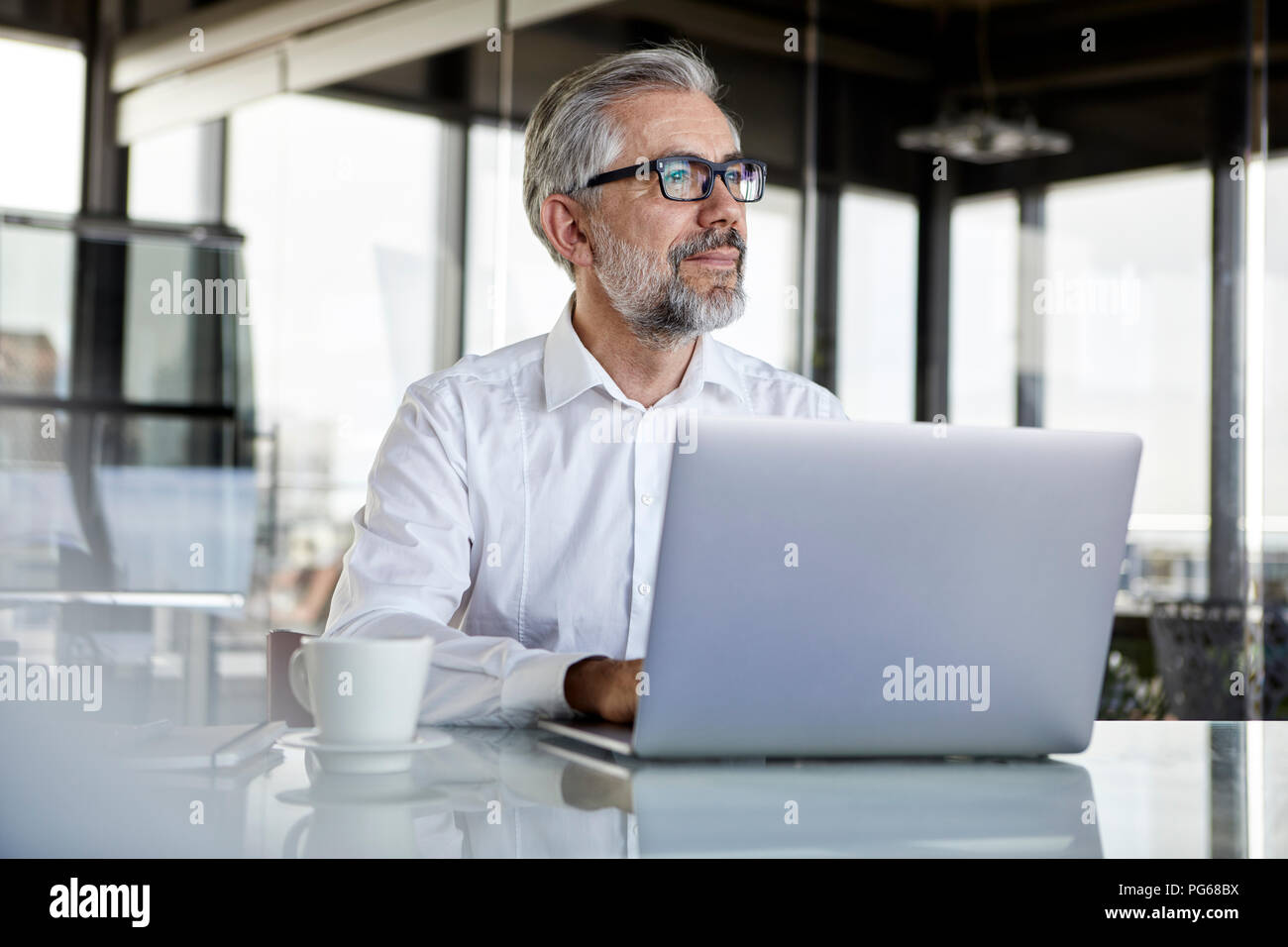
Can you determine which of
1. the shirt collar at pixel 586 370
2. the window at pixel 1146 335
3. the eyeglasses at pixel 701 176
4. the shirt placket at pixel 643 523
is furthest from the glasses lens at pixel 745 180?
the window at pixel 1146 335

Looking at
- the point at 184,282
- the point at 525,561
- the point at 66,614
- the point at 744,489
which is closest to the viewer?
the point at 744,489

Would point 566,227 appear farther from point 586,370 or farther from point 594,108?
point 586,370

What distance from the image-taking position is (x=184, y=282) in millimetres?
4602

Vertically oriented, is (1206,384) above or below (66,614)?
above

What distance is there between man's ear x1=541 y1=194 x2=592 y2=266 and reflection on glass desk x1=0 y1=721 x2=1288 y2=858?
3.83 feet

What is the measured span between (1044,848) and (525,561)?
3.78 ft

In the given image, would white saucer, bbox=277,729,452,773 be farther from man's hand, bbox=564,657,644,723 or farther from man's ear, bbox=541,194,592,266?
man's ear, bbox=541,194,592,266

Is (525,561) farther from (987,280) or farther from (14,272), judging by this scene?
(987,280)

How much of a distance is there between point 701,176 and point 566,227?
28 cm

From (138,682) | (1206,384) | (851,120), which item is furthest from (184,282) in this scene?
(1206,384)

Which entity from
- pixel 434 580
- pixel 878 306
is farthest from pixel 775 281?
pixel 434 580

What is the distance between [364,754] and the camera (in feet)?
3.32

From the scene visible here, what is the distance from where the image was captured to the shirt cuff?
4.25ft

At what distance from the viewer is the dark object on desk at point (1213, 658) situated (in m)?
4.32
